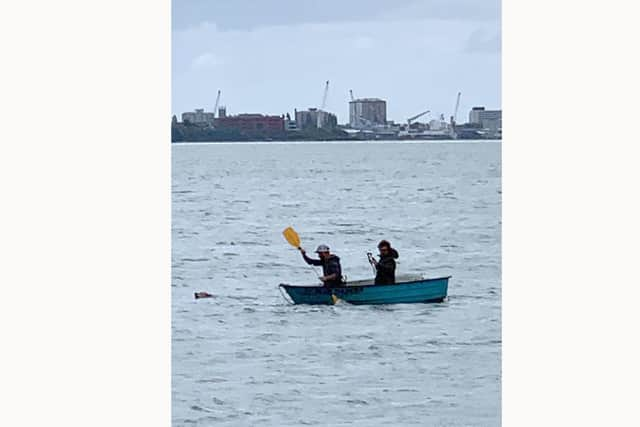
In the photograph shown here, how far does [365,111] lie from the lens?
294 inches

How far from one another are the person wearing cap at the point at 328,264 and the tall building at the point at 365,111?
0.73 meters

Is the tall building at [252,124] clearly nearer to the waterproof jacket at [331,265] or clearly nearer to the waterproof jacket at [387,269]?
the waterproof jacket at [331,265]

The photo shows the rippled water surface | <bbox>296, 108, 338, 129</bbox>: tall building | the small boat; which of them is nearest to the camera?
the rippled water surface

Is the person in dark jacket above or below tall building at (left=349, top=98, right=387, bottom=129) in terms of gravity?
below

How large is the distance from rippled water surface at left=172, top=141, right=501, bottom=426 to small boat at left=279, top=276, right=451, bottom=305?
5 centimetres

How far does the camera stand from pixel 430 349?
7.24m

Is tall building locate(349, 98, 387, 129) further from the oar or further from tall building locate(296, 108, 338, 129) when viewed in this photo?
the oar

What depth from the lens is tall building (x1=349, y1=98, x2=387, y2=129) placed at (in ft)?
24.4

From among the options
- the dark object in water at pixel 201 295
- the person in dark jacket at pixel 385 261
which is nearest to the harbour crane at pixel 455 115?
the person in dark jacket at pixel 385 261

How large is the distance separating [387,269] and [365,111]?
2.95 ft

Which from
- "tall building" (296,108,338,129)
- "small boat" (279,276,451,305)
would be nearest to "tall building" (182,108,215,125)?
"tall building" (296,108,338,129)

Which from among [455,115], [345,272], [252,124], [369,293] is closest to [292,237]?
[345,272]

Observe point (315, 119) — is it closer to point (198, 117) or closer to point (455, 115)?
point (198, 117)
